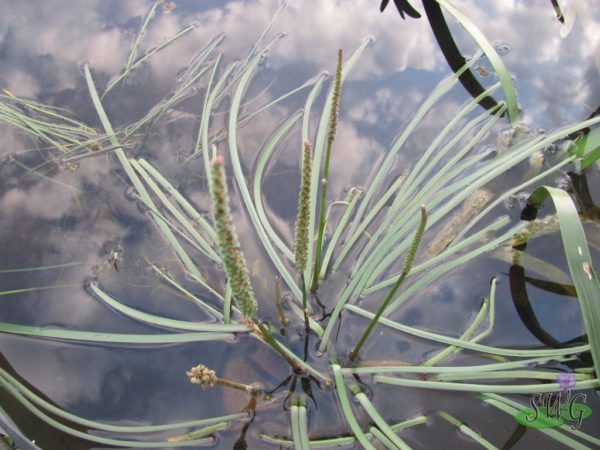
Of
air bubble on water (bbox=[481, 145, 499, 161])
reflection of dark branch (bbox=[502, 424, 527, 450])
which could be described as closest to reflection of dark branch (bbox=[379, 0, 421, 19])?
air bubble on water (bbox=[481, 145, 499, 161])

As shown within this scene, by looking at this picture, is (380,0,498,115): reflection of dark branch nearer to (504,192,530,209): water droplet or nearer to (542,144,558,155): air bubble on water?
(542,144,558,155): air bubble on water

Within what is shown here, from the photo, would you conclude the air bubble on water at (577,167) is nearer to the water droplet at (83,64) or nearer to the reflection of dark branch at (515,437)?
the reflection of dark branch at (515,437)

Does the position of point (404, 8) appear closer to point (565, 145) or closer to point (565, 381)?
point (565, 145)

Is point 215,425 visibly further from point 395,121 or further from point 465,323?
point 395,121

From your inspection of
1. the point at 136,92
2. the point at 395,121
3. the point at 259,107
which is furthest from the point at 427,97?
the point at 136,92

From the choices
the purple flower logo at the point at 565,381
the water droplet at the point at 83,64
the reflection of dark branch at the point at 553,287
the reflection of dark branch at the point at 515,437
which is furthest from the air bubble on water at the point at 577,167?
the water droplet at the point at 83,64

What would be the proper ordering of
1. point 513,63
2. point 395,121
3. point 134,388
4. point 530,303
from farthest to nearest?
point 513,63
point 395,121
point 530,303
point 134,388
